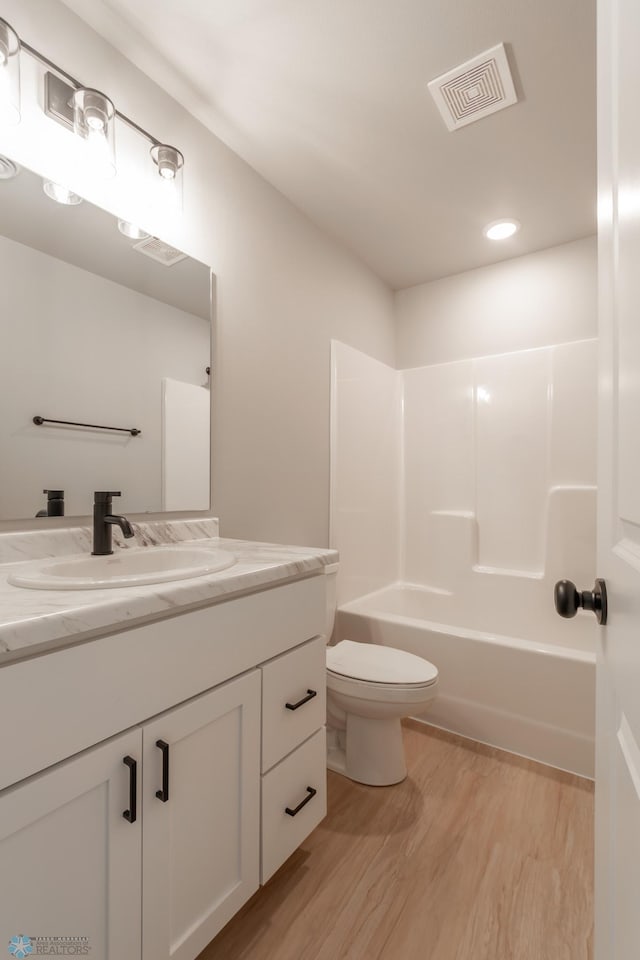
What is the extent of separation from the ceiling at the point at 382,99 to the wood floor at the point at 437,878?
7.86 feet

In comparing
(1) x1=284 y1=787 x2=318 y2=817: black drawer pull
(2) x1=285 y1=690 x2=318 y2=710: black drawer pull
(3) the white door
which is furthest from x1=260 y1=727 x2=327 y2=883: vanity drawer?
(3) the white door

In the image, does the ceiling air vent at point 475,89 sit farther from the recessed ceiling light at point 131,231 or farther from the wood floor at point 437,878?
the wood floor at point 437,878

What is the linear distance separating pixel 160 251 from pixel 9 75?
19.1 inches

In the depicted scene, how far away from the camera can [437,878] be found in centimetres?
129

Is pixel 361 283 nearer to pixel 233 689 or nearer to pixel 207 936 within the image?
pixel 233 689

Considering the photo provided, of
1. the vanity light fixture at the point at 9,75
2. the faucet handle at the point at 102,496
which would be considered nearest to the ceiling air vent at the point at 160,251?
the vanity light fixture at the point at 9,75

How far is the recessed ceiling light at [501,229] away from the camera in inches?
86.7

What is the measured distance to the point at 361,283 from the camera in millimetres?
2547

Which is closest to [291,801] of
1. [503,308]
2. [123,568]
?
[123,568]

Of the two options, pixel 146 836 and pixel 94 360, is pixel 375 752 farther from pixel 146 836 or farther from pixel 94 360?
pixel 94 360

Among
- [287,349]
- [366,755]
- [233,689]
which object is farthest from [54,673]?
[287,349]

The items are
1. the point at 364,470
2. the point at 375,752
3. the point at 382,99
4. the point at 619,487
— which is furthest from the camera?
the point at 364,470

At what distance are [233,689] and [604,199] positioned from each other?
111cm
